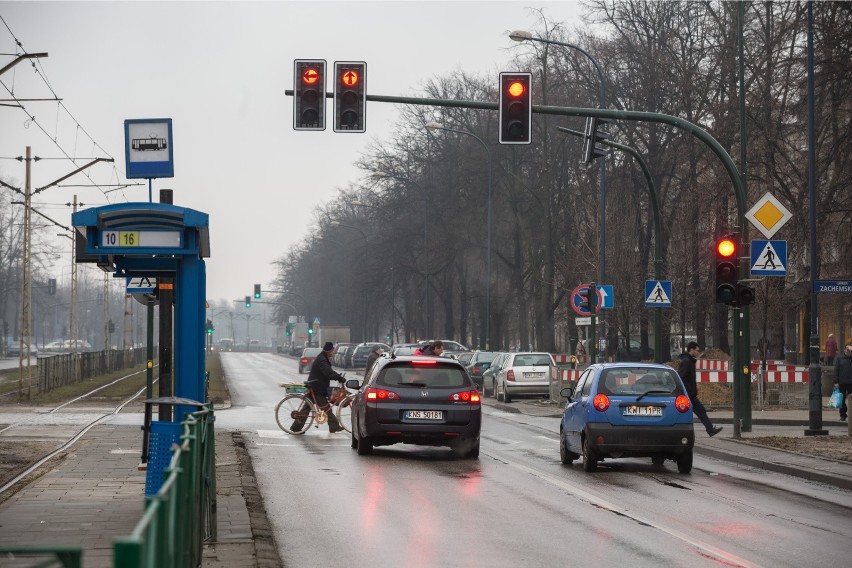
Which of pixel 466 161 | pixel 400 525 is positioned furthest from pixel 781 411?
pixel 466 161

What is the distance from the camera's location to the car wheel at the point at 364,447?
64.9ft

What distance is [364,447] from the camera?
19906 mm

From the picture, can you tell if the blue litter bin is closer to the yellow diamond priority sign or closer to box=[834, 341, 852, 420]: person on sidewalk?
the yellow diamond priority sign

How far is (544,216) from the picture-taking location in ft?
190

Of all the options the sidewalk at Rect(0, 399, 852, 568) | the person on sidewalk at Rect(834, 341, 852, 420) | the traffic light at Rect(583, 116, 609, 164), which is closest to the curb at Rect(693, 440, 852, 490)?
the sidewalk at Rect(0, 399, 852, 568)

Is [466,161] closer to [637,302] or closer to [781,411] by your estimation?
[637,302]

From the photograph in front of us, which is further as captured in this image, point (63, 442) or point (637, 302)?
point (637, 302)

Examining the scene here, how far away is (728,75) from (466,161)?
685 inches

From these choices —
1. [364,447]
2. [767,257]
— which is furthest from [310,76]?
[767,257]

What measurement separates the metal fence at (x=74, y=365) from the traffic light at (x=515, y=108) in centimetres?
2499

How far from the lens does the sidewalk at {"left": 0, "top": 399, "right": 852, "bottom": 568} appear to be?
387 inches

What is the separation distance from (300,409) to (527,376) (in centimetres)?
1492

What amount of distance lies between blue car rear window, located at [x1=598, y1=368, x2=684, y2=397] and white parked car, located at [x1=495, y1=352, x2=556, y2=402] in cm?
2051

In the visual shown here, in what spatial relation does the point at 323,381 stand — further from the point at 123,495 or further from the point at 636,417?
the point at 123,495
